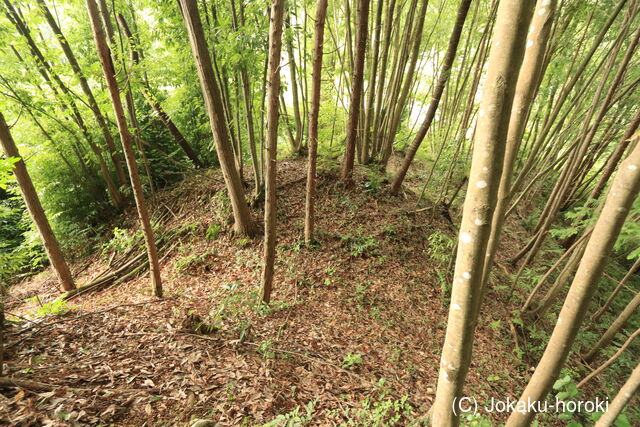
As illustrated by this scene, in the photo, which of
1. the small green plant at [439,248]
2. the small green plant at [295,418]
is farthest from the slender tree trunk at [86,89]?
the small green plant at [439,248]

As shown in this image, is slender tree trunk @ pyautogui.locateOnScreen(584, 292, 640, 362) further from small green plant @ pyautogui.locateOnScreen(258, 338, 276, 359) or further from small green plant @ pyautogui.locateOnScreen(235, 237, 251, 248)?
small green plant @ pyautogui.locateOnScreen(235, 237, 251, 248)

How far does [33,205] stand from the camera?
5066 millimetres

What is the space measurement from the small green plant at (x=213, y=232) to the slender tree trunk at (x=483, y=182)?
587 cm

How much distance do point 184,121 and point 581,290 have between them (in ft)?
31.9

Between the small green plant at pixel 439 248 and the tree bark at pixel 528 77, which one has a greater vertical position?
the tree bark at pixel 528 77

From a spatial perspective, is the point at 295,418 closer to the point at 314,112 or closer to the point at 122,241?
the point at 314,112

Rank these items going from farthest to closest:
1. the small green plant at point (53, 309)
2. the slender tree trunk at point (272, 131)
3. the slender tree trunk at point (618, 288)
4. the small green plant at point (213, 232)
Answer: the small green plant at point (213, 232), the slender tree trunk at point (618, 288), the small green plant at point (53, 309), the slender tree trunk at point (272, 131)

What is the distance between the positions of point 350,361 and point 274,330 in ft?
4.05

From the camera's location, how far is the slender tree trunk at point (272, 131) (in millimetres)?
3258

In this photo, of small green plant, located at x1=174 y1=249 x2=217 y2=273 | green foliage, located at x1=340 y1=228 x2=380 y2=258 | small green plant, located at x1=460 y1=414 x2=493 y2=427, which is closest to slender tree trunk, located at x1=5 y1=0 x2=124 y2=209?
small green plant, located at x1=174 y1=249 x2=217 y2=273

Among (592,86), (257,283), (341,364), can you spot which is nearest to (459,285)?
(341,364)

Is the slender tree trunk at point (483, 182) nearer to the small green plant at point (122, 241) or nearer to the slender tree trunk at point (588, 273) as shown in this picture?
the slender tree trunk at point (588, 273)

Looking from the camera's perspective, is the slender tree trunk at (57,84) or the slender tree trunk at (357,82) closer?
the slender tree trunk at (357,82)

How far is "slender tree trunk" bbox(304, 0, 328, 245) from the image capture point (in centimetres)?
444
